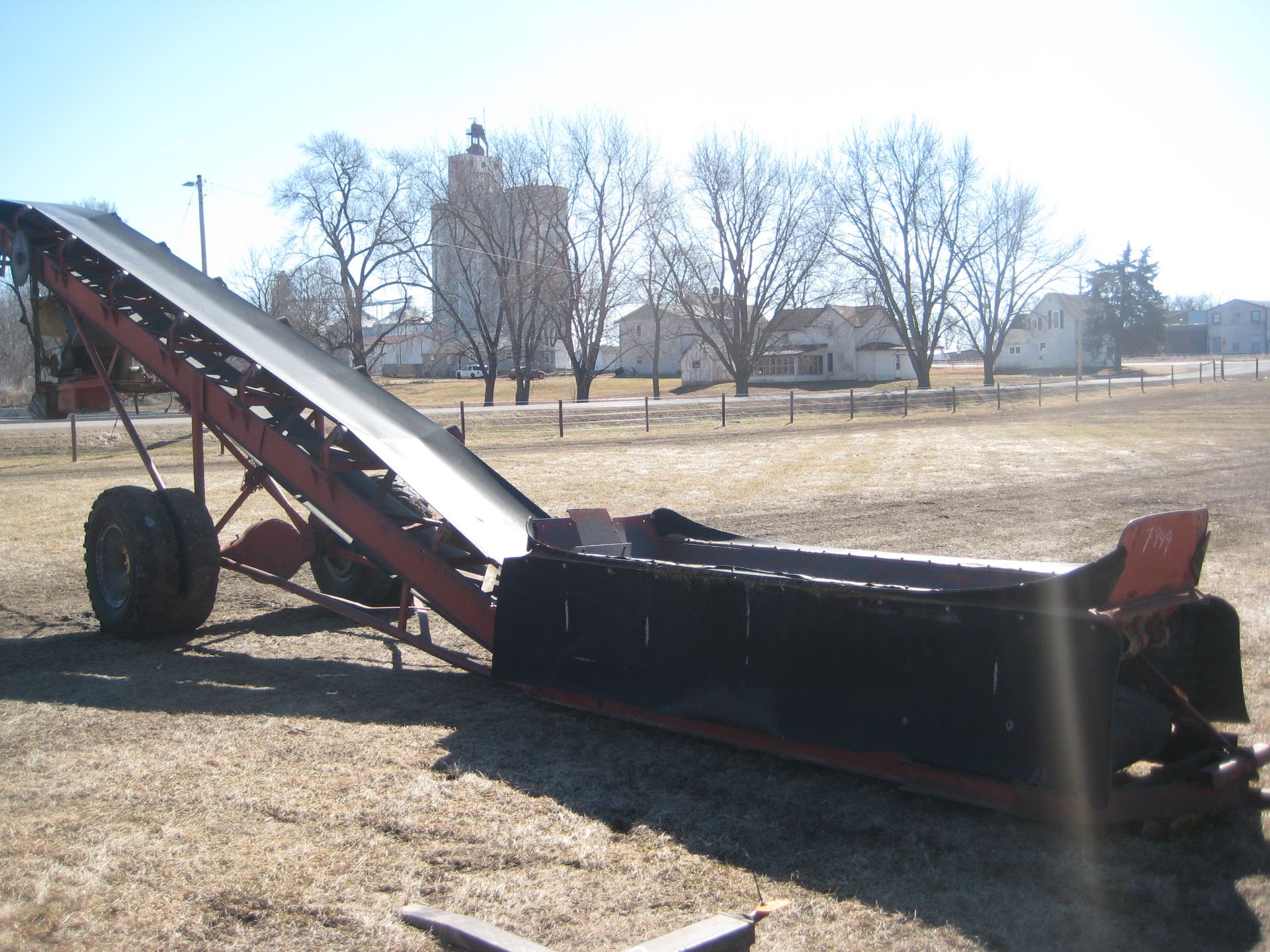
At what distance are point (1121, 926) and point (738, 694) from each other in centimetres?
200

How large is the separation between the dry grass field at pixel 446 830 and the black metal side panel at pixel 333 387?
1.10m

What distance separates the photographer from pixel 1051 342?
3693 inches

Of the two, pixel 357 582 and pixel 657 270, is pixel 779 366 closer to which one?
pixel 657 270

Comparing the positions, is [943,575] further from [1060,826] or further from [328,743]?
[328,743]

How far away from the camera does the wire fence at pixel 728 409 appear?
30078 mm

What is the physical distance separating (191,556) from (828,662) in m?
4.91

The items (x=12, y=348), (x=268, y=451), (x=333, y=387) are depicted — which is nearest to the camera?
(x=268, y=451)

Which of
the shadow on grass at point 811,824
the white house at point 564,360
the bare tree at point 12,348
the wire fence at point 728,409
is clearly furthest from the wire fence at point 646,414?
the white house at point 564,360

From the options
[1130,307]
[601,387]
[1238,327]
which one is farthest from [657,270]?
[1238,327]

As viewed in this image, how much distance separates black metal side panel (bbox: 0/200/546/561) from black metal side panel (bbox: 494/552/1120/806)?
911 millimetres

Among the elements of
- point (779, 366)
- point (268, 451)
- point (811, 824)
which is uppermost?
point (779, 366)

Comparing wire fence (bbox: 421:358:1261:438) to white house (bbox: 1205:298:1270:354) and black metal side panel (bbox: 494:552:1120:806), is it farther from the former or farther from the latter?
white house (bbox: 1205:298:1270:354)

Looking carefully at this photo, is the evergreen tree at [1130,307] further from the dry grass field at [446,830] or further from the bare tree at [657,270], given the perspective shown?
the dry grass field at [446,830]

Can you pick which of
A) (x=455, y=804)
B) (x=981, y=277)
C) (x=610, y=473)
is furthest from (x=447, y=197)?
(x=455, y=804)
